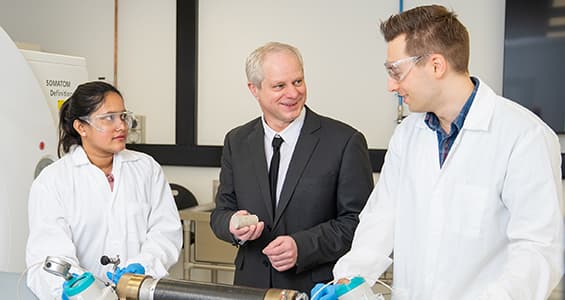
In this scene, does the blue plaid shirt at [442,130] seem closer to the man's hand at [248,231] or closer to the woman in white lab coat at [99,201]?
the man's hand at [248,231]

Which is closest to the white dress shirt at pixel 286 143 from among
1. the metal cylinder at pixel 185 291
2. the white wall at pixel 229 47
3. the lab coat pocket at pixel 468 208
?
the lab coat pocket at pixel 468 208

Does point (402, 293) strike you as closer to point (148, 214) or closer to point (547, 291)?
point (547, 291)

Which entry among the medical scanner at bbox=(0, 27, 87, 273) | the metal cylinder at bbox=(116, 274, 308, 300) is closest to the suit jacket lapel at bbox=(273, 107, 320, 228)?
the metal cylinder at bbox=(116, 274, 308, 300)

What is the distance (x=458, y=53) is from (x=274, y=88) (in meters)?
0.60

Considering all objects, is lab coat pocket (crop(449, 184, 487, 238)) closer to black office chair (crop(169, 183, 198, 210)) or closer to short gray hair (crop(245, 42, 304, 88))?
short gray hair (crop(245, 42, 304, 88))

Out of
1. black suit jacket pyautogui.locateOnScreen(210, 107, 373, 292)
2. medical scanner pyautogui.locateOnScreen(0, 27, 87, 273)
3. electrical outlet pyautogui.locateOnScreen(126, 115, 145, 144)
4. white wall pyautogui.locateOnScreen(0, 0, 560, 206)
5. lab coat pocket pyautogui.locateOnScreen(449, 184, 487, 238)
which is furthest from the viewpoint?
electrical outlet pyautogui.locateOnScreen(126, 115, 145, 144)

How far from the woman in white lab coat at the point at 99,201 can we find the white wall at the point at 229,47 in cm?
175

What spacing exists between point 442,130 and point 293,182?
49cm

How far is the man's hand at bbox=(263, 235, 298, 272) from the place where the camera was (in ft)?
5.22

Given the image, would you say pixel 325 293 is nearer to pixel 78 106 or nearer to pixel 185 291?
pixel 185 291

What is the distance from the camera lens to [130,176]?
5.84ft

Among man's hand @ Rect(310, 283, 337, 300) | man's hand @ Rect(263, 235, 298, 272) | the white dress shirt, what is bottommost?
man's hand @ Rect(263, 235, 298, 272)

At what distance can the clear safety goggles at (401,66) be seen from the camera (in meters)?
1.32

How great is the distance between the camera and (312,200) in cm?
172
